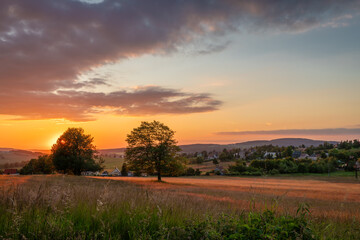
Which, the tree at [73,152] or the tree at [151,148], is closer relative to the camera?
the tree at [151,148]

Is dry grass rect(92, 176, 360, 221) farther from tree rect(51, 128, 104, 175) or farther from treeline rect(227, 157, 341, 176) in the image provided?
treeline rect(227, 157, 341, 176)

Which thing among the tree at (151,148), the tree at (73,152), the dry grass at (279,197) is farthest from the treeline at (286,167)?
the dry grass at (279,197)

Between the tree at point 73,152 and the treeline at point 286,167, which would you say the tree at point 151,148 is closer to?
the tree at point 73,152

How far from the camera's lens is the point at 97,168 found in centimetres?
6234

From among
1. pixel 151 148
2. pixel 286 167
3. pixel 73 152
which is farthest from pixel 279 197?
pixel 286 167

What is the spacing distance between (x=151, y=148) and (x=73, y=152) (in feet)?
68.7

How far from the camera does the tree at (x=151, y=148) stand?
51438 millimetres

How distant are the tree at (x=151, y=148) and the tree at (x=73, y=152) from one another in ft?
45.2

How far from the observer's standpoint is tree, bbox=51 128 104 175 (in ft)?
191

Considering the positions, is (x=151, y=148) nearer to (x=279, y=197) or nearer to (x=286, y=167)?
(x=279, y=197)

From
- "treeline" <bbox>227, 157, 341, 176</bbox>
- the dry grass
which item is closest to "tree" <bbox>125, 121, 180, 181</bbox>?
the dry grass

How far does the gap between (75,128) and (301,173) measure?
80.3 meters

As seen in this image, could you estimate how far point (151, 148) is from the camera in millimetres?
51062

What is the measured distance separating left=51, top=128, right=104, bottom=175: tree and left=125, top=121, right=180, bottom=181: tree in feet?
45.2
